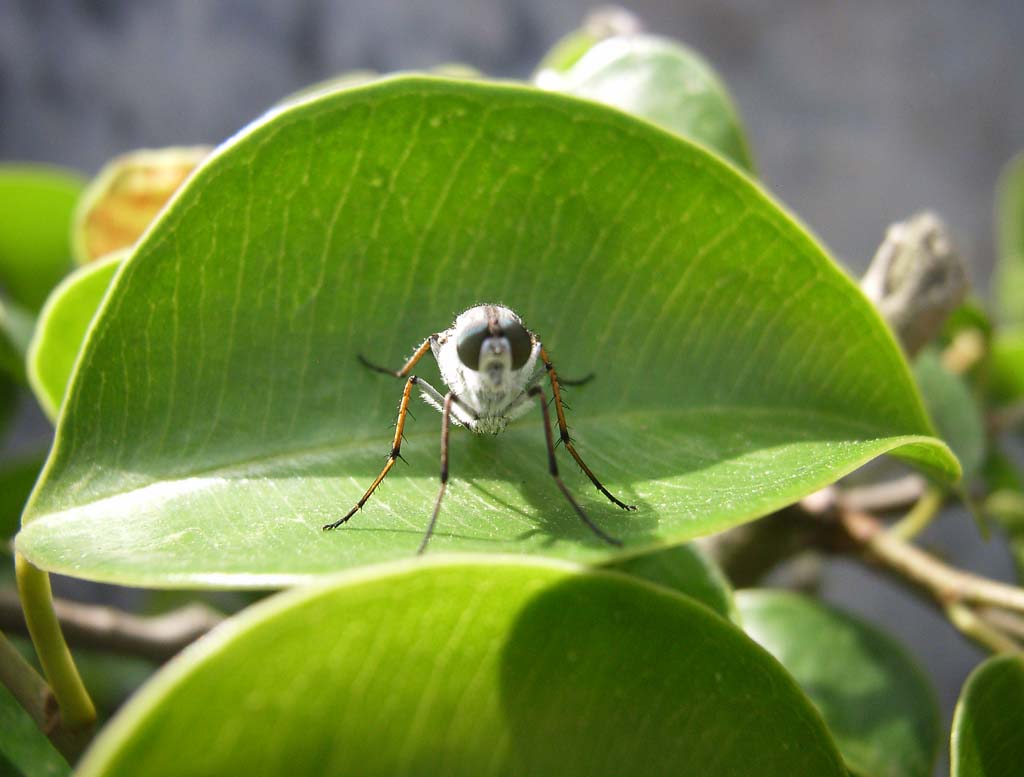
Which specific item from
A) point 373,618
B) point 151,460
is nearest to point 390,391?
point 151,460

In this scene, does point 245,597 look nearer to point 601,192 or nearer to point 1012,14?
point 601,192

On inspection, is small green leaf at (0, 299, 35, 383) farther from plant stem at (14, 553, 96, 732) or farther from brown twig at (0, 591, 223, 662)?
plant stem at (14, 553, 96, 732)

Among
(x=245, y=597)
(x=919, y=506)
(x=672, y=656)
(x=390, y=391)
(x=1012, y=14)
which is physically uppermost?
(x=1012, y=14)

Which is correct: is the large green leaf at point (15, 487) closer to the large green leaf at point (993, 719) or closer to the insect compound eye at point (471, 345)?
the insect compound eye at point (471, 345)

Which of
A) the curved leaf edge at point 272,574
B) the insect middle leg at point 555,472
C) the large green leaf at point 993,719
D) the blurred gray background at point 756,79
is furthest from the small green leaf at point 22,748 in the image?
the blurred gray background at point 756,79

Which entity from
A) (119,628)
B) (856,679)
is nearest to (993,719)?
(856,679)

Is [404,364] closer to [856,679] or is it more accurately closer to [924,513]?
[856,679]
